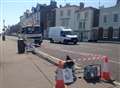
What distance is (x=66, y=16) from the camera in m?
112

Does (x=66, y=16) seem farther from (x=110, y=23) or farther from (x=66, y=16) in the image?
(x=110, y=23)

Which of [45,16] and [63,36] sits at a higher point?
[45,16]

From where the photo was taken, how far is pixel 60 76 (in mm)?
10828

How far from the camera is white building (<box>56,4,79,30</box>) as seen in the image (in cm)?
10695

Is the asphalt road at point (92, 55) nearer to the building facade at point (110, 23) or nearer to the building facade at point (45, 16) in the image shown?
the building facade at point (110, 23)

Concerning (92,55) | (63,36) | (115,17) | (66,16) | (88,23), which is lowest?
(92,55)

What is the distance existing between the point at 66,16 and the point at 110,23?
33.3 metres

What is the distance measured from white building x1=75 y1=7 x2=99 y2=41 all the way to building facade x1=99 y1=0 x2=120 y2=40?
15.3ft

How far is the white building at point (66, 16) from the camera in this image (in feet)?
351

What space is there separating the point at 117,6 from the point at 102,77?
222 feet

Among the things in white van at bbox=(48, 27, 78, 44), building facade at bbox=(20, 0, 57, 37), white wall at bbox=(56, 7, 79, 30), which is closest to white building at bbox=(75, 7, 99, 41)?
white wall at bbox=(56, 7, 79, 30)

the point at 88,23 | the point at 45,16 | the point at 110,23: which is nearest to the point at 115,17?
the point at 110,23

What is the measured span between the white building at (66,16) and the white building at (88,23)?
7317 mm

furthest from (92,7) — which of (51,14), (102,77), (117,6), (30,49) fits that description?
(102,77)
